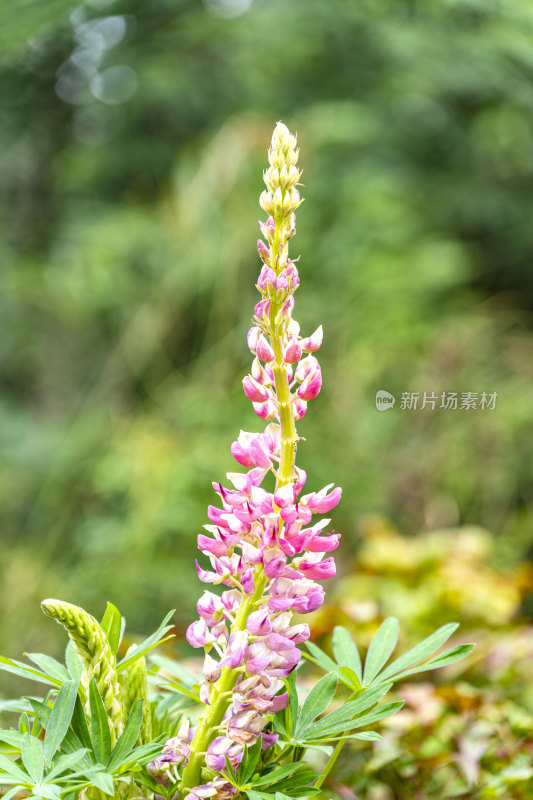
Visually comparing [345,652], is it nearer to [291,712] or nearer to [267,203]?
[291,712]

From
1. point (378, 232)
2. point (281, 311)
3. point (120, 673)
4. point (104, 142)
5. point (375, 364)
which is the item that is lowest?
point (120, 673)

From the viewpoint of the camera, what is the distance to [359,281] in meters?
2.45

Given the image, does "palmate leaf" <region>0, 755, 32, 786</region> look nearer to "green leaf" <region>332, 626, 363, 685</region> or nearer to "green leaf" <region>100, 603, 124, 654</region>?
"green leaf" <region>100, 603, 124, 654</region>

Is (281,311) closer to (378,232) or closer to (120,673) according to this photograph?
(120,673)

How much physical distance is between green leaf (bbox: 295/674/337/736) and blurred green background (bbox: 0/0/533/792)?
849 millimetres

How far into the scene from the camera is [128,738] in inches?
14.9

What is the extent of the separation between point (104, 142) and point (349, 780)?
309 cm

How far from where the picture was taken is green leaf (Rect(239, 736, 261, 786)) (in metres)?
0.38

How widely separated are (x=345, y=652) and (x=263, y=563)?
150 millimetres

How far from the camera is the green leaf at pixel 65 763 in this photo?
A: 0.35 meters

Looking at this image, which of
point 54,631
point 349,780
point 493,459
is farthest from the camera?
point 493,459

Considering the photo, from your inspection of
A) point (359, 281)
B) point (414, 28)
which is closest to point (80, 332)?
point (359, 281)

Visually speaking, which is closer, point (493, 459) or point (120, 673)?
point (120, 673)

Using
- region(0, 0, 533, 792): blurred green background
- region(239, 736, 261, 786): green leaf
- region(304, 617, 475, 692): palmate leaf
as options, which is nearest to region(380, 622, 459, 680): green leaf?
region(304, 617, 475, 692): palmate leaf
